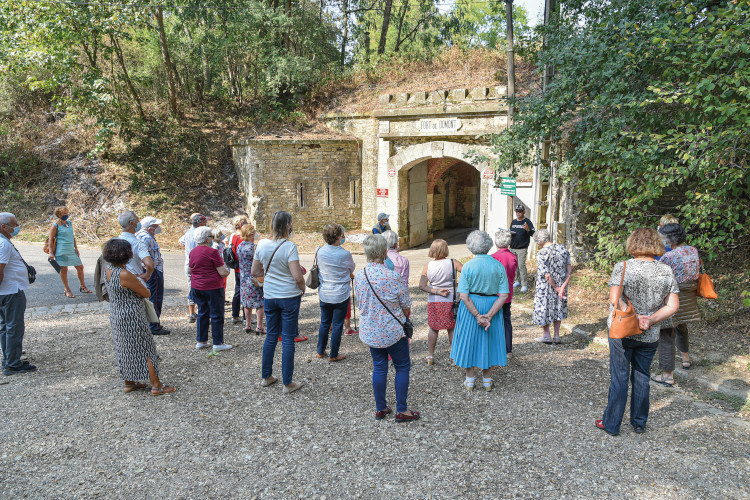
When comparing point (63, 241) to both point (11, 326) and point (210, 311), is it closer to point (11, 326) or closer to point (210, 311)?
point (11, 326)

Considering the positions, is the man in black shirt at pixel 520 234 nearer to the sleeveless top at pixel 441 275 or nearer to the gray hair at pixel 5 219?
the sleeveless top at pixel 441 275

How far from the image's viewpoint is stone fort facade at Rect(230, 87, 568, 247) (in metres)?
13.3

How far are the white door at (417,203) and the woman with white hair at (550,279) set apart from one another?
9604mm

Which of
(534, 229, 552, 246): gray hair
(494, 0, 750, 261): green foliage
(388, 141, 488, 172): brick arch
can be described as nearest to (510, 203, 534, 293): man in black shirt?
(494, 0, 750, 261): green foliage

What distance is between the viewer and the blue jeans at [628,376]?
3.83 m

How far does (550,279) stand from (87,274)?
9750 mm

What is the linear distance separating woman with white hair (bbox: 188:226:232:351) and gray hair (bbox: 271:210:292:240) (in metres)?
1.31

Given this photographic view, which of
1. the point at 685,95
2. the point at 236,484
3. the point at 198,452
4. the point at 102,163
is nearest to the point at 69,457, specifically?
the point at 198,452

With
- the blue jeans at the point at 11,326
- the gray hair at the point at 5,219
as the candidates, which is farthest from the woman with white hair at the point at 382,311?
the gray hair at the point at 5,219

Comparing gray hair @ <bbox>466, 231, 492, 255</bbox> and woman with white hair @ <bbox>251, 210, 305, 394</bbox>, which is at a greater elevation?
gray hair @ <bbox>466, 231, 492, 255</bbox>

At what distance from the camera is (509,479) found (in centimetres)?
347

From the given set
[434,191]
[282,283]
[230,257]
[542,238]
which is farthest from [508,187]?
[434,191]

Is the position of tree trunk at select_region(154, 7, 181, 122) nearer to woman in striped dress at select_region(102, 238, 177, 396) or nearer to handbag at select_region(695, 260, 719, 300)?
woman in striped dress at select_region(102, 238, 177, 396)

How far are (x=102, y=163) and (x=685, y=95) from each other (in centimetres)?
1775
